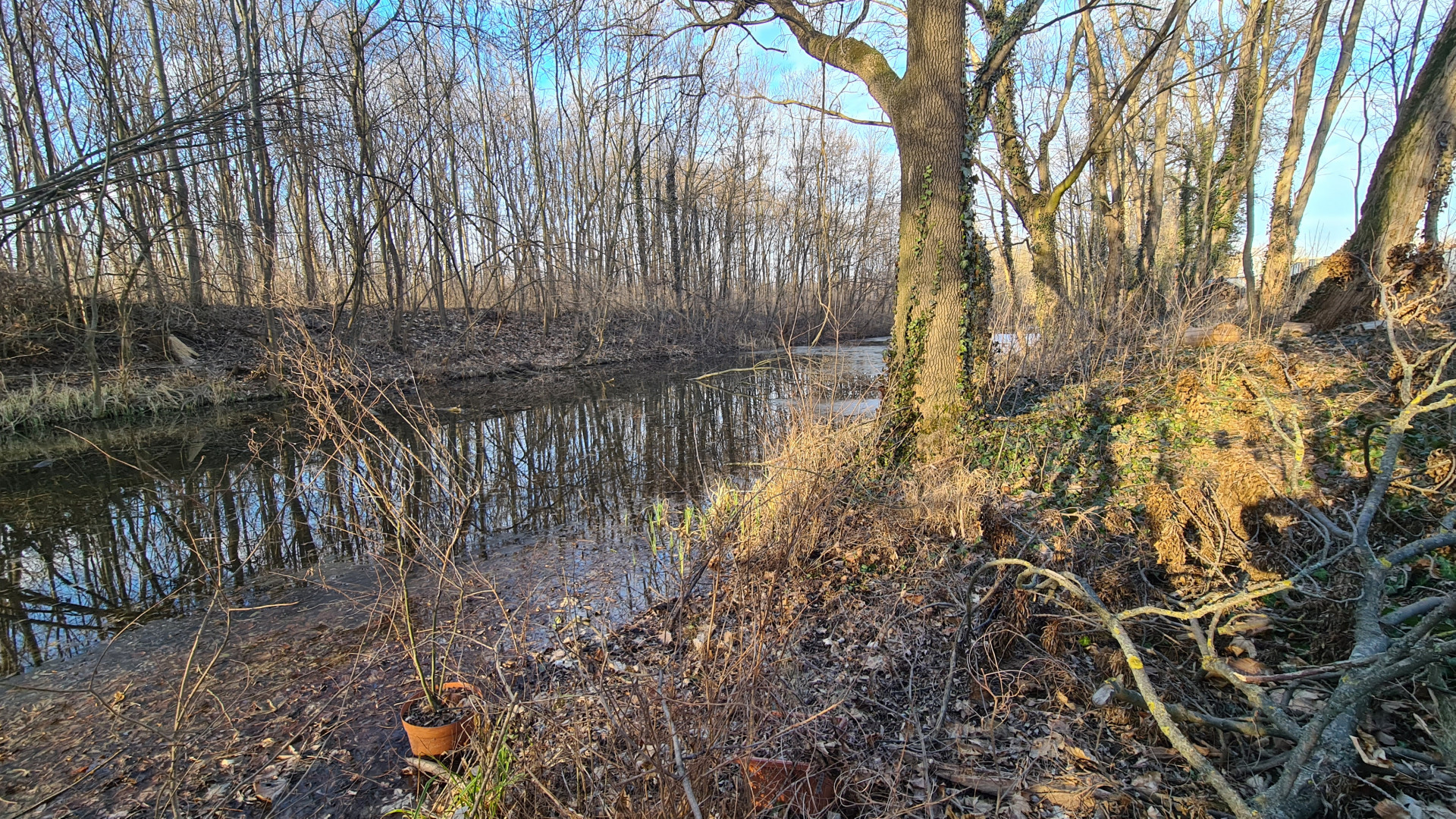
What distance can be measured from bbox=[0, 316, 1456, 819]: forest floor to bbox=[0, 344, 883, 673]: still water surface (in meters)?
0.74

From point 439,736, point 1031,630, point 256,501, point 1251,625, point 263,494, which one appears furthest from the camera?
point 263,494

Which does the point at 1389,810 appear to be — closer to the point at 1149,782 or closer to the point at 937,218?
the point at 1149,782

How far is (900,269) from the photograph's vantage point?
672 cm

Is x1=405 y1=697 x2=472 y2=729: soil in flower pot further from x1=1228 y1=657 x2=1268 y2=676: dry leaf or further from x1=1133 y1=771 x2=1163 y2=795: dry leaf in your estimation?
x1=1228 y1=657 x2=1268 y2=676: dry leaf

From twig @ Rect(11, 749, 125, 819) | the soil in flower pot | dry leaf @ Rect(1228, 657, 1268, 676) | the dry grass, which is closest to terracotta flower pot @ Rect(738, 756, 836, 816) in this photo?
the soil in flower pot

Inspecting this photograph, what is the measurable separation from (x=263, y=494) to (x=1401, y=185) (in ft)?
42.8

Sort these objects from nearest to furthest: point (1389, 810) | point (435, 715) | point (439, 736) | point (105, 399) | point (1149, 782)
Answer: point (1389, 810) → point (1149, 782) → point (439, 736) → point (435, 715) → point (105, 399)

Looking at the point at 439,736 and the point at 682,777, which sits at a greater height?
the point at 682,777

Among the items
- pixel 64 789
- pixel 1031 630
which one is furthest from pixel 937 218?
pixel 64 789

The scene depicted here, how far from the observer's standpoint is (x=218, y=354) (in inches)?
548

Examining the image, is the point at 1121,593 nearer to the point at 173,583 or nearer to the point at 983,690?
the point at 983,690

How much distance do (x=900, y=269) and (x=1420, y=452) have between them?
424 centimetres

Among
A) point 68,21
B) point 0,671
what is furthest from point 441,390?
point 0,671

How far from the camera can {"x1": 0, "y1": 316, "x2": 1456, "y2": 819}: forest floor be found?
230 centimetres
